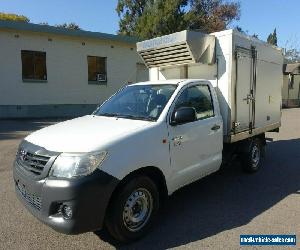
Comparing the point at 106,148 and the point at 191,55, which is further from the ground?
the point at 191,55

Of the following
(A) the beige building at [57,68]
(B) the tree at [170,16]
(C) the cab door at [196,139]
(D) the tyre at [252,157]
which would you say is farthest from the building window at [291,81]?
(C) the cab door at [196,139]

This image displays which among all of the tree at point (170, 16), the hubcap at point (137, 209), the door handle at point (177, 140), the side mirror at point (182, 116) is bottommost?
the hubcap at point (137, 209)

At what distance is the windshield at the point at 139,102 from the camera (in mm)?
4507

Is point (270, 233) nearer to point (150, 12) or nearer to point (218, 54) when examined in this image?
point (218, 54)

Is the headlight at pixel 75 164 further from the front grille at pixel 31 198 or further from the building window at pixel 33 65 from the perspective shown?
the building window at pixel 33 65

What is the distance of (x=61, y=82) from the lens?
17.4m

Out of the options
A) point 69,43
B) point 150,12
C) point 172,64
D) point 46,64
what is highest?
point 150,12

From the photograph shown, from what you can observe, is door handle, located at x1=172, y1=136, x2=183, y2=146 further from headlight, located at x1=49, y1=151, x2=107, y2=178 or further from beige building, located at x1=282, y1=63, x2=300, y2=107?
beige building, located at x1=282, y1=63, x2=300, y2=107

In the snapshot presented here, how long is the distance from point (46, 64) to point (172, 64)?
12.5m

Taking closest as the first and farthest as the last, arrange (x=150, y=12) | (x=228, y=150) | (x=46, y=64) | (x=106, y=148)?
(x=106, y=148)
(x=228, y=150)
(x=46, y=64)
(x=150, y=12)

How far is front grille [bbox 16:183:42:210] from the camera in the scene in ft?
11.5

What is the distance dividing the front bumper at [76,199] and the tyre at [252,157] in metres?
3.87

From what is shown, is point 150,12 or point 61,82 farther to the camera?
point 150,12

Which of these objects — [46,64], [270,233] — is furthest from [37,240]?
[46,64]
